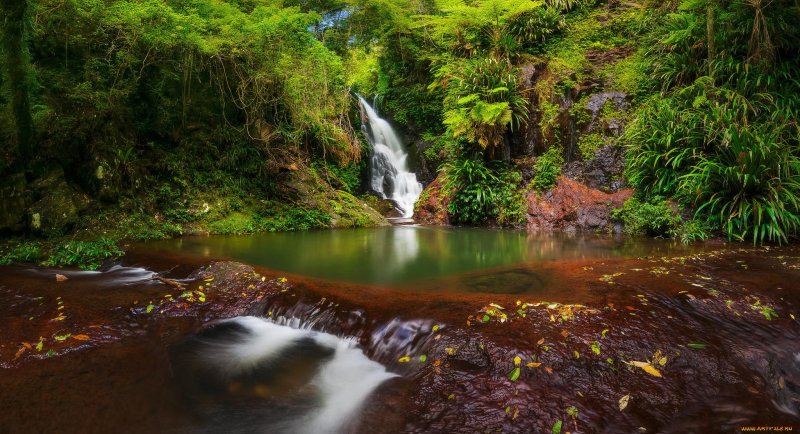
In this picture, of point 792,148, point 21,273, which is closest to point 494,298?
point 21,273

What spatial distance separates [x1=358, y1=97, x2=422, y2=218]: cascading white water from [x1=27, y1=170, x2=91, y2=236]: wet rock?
8887 millimetres

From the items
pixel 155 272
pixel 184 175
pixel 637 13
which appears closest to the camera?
pixel 155 272

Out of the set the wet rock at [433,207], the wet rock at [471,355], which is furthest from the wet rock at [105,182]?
the wet rock at [471,355]

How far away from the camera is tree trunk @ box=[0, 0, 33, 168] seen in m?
5.97

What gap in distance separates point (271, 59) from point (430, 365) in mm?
9396

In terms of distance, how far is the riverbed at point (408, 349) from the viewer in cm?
226

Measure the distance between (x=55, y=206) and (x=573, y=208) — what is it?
37.1 ft

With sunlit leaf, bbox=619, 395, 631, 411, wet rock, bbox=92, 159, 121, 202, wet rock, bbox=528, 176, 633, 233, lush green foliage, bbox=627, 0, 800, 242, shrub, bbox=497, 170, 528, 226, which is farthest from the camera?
shrub, bbox=497, 170, 528, 226

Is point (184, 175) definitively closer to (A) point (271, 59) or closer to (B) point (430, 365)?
(A) point (271, 59)

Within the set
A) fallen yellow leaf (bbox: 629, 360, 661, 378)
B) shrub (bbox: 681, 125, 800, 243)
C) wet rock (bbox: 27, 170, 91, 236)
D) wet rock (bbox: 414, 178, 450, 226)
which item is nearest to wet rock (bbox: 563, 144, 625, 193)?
shrub (bbox: 681, 125, 800, 243)

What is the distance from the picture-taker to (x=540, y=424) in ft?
6.83

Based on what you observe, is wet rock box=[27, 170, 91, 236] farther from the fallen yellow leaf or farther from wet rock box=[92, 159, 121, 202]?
the fallen yellow leaf

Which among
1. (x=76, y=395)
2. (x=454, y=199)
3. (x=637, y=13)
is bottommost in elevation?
(x=76, y=395)

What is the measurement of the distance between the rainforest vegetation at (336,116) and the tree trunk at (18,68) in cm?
3
